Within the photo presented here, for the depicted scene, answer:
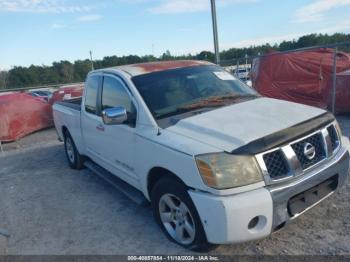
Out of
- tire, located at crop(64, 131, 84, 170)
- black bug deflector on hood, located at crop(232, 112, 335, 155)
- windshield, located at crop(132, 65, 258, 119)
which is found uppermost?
windshield, located at crop(132, 65, 258, 119)

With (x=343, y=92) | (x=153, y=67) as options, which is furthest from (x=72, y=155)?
(x=343, y=92)

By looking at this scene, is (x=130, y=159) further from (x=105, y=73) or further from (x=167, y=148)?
(x=105, y=73)

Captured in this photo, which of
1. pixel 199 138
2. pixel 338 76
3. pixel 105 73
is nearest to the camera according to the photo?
pixel 199 138

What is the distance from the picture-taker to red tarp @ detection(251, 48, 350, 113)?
10133mm

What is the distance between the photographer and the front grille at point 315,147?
10.1 feet

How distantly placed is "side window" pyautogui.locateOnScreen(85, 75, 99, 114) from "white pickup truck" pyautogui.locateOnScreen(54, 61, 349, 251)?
391mm

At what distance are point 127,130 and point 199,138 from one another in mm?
1094

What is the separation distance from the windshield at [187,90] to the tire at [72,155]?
2.62 m

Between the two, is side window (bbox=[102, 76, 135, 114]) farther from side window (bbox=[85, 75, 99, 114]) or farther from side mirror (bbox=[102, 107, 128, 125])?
side window (bbox=[85, 75, 99, 114])

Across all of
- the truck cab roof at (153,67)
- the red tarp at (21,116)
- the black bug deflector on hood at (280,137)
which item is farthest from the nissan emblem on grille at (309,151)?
the red tarp at (21,116)

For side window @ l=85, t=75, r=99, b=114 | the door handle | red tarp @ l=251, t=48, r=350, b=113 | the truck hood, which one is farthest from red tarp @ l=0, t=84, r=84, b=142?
the truck hood

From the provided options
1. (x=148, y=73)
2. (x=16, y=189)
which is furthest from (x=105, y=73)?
(x=16, y=189)

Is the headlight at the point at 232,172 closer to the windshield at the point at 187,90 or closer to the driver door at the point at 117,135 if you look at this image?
the windshield at the point at 187,90

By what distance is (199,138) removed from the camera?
3.13 metres
